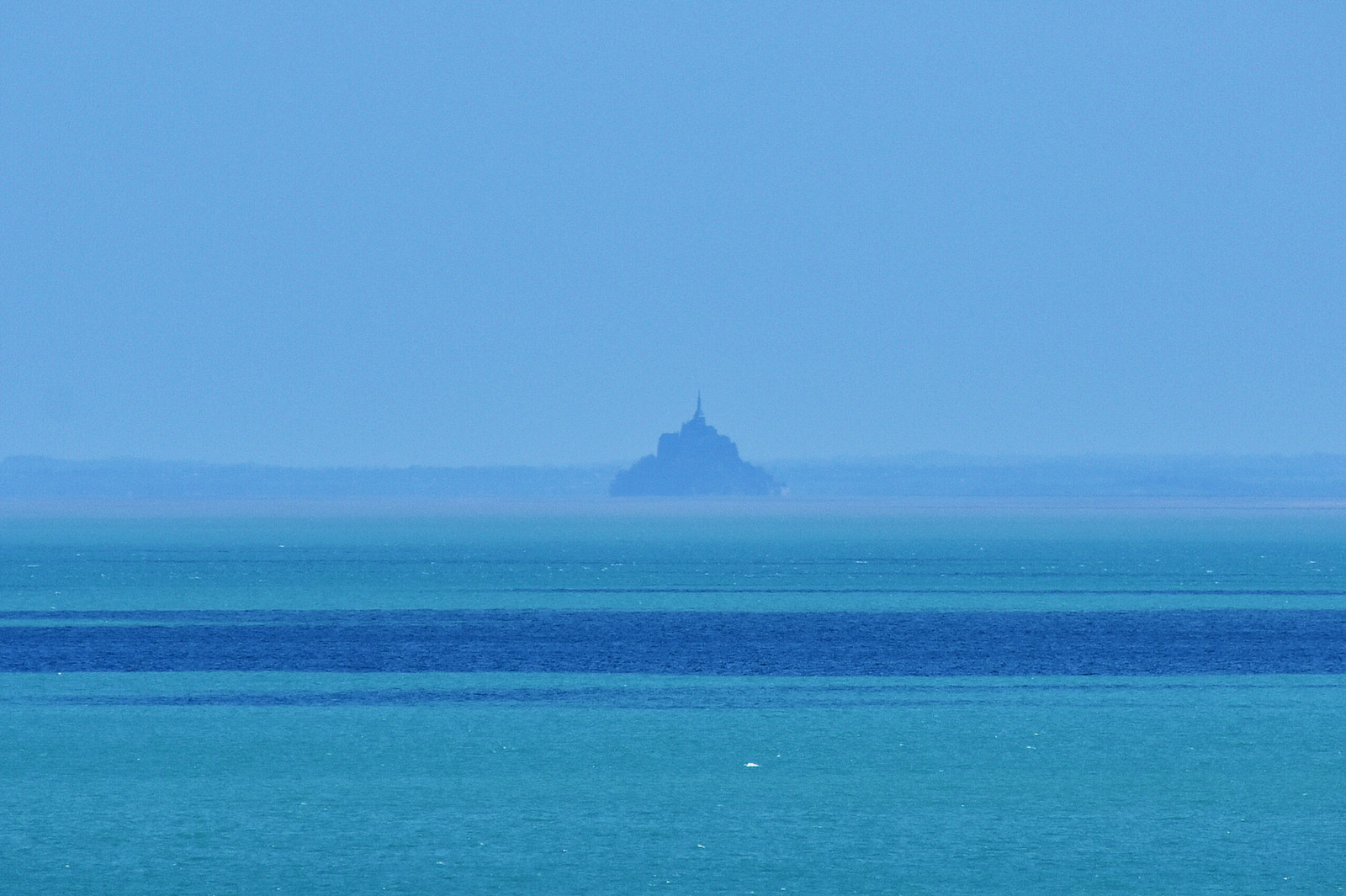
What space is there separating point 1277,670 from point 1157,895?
1703cm

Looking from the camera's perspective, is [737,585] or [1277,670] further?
[737,585]

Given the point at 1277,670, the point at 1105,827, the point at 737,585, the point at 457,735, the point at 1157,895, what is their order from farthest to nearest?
1. the point at 737,585
2. the point at 1277,670
3. the point at 457,735
4. the point at 1105,827
5. the point at 1157,895

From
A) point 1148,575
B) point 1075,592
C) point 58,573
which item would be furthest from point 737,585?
point 58,573

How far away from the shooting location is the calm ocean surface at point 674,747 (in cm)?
1555

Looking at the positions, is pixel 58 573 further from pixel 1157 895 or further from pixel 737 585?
pixel 1157 895

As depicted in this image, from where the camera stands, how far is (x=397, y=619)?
44.2 meters

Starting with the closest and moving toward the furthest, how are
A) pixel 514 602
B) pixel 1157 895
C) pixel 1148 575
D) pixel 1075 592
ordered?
1. pixel 1157 895
2. pixel 514 602
3. pixel 1075 592
4. pixel 1148 575

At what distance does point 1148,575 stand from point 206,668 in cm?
4427

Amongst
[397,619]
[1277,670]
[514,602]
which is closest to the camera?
[1277,670]

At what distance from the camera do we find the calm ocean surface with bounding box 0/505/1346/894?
51.0 feet

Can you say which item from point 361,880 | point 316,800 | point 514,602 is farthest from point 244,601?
point 361,880

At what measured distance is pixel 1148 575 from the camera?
6931cm

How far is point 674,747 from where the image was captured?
21688mm

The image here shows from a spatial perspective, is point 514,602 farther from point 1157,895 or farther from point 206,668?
point 1157,895
